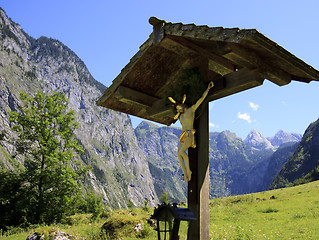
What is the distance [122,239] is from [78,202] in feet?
36.4

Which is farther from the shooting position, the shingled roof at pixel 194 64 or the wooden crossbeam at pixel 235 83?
the wooden crossbeam at pixel 235 83

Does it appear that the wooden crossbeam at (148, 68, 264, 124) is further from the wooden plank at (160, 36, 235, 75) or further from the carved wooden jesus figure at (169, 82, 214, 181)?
the wooden plank at (160, 36, 235, 75)

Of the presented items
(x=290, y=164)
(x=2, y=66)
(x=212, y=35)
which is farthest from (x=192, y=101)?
(x=2, y=66)

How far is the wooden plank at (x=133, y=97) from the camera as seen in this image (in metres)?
6.62

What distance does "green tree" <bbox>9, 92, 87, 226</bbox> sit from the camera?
17734 mm

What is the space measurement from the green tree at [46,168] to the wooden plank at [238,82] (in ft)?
50.4

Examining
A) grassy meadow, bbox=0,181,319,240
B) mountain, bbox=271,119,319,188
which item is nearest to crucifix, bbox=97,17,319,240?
grassy meadow, bbox=0,181,319,240

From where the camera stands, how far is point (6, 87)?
443 feet

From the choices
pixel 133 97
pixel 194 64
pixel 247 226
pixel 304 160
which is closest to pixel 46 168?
pixel 247 226

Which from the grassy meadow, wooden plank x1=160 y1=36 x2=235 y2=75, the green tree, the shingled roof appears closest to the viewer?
the shingled roof

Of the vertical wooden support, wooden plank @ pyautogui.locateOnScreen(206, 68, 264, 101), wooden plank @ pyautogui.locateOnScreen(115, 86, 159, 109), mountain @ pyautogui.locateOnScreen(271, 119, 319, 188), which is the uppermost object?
mountain @ pyautogui.locateOnScreen(271, 119, 319, 188)

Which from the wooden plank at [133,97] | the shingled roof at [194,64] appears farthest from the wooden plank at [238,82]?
the wooden plank at [133,97]

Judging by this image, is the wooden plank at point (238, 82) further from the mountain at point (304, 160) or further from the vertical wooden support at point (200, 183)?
the mountain at point (304, 160)

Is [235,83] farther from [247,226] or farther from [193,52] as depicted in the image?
[247,226]
